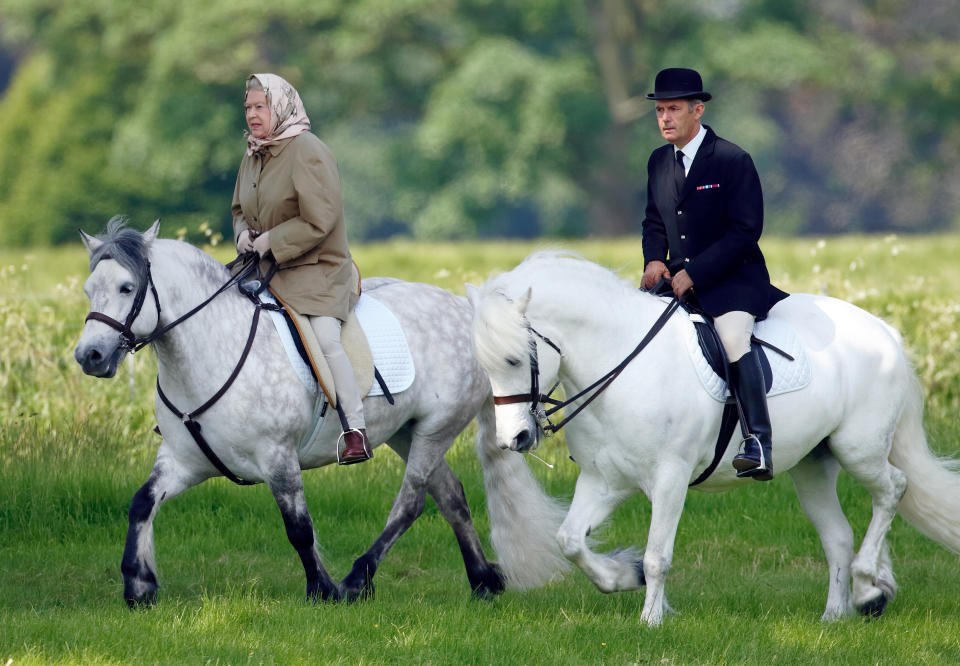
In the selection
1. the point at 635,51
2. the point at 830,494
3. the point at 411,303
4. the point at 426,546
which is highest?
the point at 635,51

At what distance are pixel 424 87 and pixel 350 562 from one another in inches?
1131

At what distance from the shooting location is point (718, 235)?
7340 mm

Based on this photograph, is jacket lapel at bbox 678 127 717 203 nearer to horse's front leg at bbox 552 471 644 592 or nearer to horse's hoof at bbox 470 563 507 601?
horse's front leg at bbox 552 471 644 592

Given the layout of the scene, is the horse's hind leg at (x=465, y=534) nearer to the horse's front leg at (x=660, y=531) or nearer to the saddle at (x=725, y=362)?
the horse's front leg at (x=660, y=531)

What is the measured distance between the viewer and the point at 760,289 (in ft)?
23.8

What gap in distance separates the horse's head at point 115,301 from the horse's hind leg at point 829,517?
3.83 m

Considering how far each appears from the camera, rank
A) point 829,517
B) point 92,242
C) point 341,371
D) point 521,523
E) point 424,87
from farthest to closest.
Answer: point 424,87 → point 521,523 → point 829,517 → point 341,371 → point 92,242

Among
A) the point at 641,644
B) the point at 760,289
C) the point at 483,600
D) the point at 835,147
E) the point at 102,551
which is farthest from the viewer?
the point at 835,147

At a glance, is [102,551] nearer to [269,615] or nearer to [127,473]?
[127,473]

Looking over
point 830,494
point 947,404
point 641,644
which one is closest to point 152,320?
point 641,644

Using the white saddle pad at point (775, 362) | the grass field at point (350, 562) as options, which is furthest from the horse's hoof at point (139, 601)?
the white saddle pad at point (775, 362)

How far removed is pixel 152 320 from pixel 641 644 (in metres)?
2.97

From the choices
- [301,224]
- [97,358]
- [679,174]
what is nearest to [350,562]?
[301,224]

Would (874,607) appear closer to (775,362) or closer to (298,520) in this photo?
(775,362)
